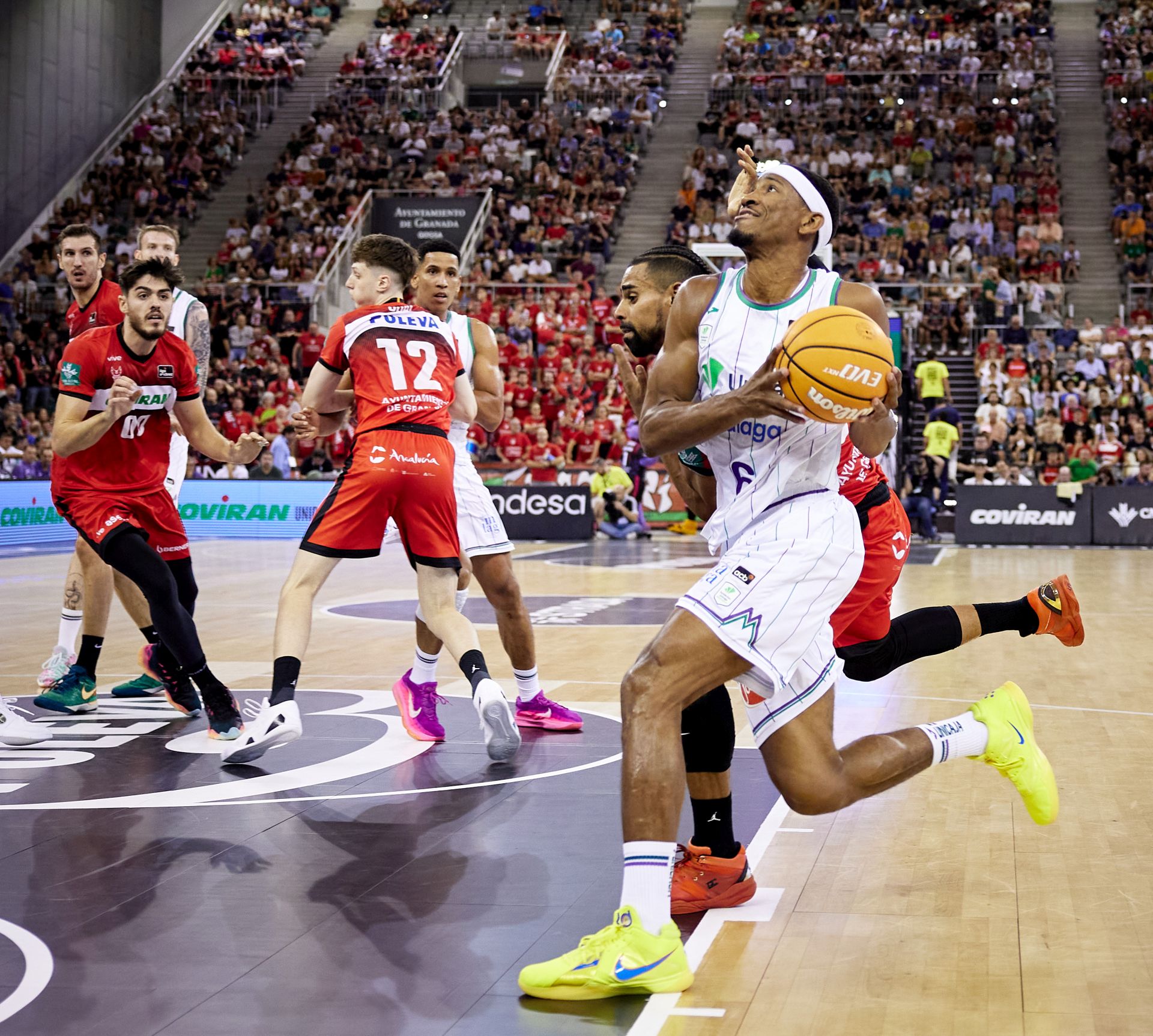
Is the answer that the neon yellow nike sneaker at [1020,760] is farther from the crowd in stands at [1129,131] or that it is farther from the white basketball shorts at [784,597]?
the crowd in stands at [1129,131]

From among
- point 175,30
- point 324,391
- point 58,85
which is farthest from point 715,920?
point 175,30

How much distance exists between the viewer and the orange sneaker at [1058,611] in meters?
5.41

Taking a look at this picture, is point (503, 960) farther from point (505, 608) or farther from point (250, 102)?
point (250, 102)

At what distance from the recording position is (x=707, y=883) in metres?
3.73

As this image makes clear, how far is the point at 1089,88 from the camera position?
30875 mm

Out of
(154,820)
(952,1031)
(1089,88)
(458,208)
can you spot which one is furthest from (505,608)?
(1089,88)

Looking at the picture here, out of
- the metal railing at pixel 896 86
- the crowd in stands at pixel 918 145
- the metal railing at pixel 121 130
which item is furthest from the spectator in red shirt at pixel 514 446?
the metal railing at pixel 121 130

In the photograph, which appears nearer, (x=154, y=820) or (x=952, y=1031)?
(x=952, y=1031)

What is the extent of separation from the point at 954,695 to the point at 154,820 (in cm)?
406

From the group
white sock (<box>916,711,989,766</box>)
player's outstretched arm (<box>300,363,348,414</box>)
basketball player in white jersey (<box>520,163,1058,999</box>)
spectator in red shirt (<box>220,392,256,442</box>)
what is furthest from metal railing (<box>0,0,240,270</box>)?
white sock (<box>916,711,989,766</box>)

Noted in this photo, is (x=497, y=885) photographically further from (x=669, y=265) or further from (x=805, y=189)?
(x=805, y=189)

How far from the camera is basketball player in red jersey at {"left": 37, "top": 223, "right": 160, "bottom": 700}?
663 centimetres

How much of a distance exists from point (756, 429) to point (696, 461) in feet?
1.09

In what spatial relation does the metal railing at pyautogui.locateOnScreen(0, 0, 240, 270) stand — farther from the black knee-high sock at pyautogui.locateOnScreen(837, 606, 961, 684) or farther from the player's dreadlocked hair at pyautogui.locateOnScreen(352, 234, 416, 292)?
the black knee-high sock at pyautogui.locateOnScreen(837, 606, 961, 684)
